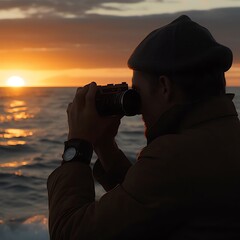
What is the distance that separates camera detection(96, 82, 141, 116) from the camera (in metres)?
2.12

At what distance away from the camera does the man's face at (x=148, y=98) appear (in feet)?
6.70

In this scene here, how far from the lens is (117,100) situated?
2217mm

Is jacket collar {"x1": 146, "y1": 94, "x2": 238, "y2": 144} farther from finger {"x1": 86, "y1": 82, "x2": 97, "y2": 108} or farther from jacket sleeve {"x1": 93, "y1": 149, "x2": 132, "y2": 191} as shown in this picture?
jacket sleeve {"x1": 93, "y1": 149, "x2": 132, "y2": 191}

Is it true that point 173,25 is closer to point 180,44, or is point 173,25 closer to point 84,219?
point 180,44

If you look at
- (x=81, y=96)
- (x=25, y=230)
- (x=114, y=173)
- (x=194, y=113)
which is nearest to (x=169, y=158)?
(x=194, y=113)

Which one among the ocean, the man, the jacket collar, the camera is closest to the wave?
the ocean

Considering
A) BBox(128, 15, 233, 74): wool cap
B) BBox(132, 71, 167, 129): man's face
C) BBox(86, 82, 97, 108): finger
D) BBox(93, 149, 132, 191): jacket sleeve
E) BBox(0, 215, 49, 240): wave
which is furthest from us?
BBox(0, 215, 49, 240): wave

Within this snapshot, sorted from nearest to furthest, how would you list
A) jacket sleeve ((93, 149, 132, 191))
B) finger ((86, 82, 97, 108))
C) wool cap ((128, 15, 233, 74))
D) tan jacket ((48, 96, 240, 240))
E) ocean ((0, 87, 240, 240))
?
tan jacket ((48, 96, 240, 240)) → wool cap ((128, 15, 233, 74)) → finger ((86, 82, 97, 108)) → jacket sleeve ((93, 149, 132, 191)) → ocean ((0, 87, 240, 240))

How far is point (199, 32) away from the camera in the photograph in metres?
2.03

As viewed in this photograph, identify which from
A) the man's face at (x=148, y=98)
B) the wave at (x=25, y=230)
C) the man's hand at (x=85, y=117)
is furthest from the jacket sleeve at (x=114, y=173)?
the wave at (x=25, y=230)

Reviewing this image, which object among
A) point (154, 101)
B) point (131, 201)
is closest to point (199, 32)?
point (154, 101)

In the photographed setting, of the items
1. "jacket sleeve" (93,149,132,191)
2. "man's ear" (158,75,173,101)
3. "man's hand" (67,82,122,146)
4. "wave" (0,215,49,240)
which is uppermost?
"man's ear" (158,75,173,101)

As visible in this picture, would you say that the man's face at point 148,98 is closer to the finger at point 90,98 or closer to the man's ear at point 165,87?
the man's ear at point 165,87

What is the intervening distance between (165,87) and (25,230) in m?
7.57
